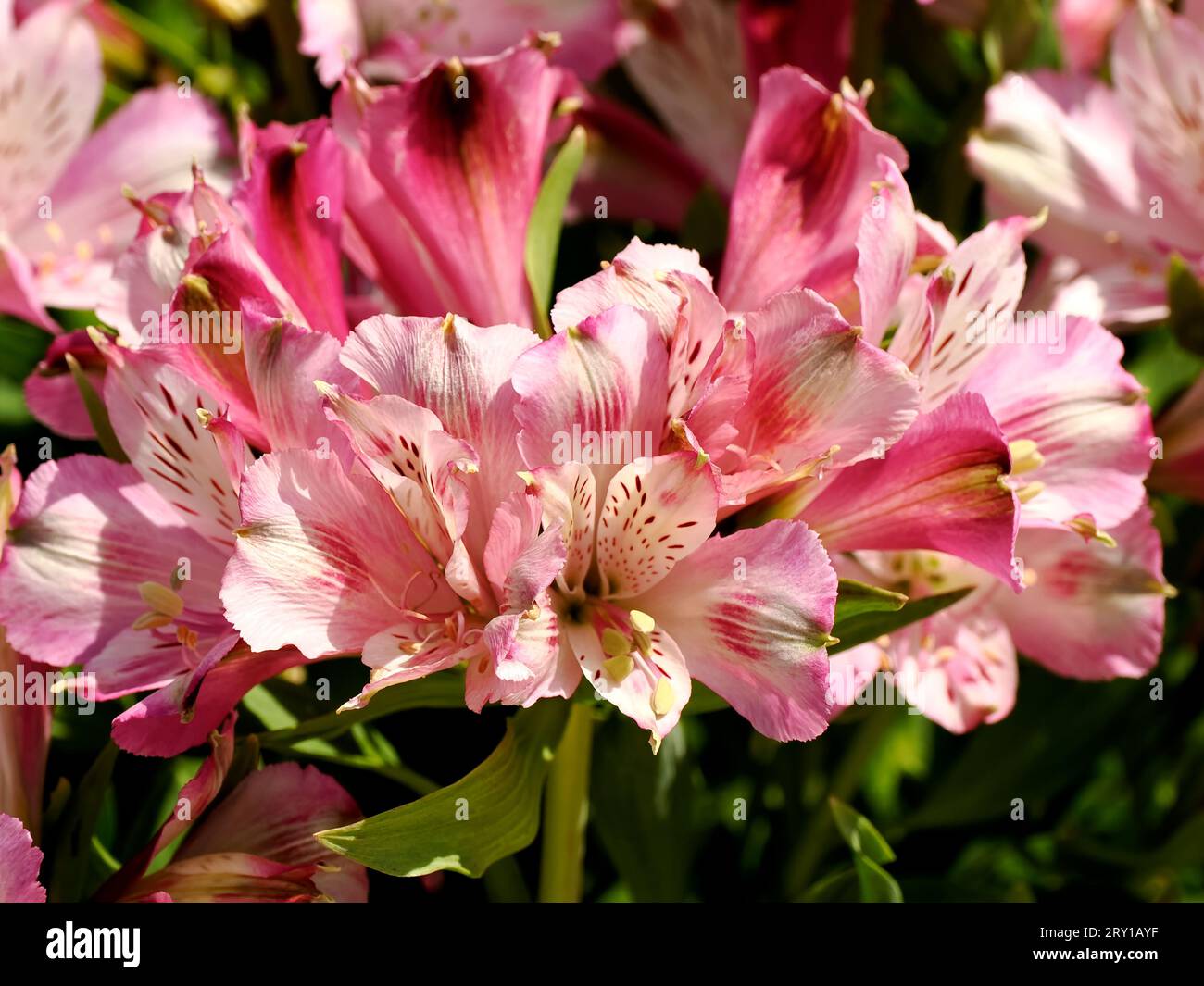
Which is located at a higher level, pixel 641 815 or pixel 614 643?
pixel 614 643

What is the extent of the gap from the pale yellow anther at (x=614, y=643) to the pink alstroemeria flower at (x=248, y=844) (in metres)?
0.17

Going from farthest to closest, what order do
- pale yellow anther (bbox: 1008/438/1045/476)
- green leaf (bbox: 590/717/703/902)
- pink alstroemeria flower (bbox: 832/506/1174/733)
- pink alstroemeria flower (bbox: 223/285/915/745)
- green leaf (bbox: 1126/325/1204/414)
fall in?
green leaf (bbox: 1126/325/1204/414), green leaf (bbox: 590/717/703/902), pink alstroemeria flower (bbox: 832/506/1174/733), pale yellow anther (bbox: 1008/438/1045/476), pink alstroemeria flower (bbox: 223/285/915/745)

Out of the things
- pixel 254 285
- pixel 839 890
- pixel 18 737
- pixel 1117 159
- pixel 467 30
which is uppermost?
pixel 467 30

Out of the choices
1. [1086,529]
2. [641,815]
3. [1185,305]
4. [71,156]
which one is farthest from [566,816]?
[71,156]

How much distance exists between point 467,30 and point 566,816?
0.56 meters

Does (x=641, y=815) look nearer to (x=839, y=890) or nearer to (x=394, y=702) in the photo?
(x=839, y=890)

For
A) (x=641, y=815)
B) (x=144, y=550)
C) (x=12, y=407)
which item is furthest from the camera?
(x=12, y=407)

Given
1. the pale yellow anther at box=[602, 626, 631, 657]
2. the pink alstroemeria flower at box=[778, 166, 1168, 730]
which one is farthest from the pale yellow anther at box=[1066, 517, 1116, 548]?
the pale yellow anther at box=[602, 626, 631, 657]

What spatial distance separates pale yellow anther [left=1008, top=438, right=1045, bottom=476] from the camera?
2.16ft

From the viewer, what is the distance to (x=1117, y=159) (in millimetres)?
948

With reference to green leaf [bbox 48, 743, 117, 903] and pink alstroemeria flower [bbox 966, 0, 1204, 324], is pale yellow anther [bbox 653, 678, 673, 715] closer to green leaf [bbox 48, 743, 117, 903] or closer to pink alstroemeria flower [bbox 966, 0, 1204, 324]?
green leaf [bbox 48, 743, 117, 903]

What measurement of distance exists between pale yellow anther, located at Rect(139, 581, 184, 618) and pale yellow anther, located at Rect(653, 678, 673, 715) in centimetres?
22
